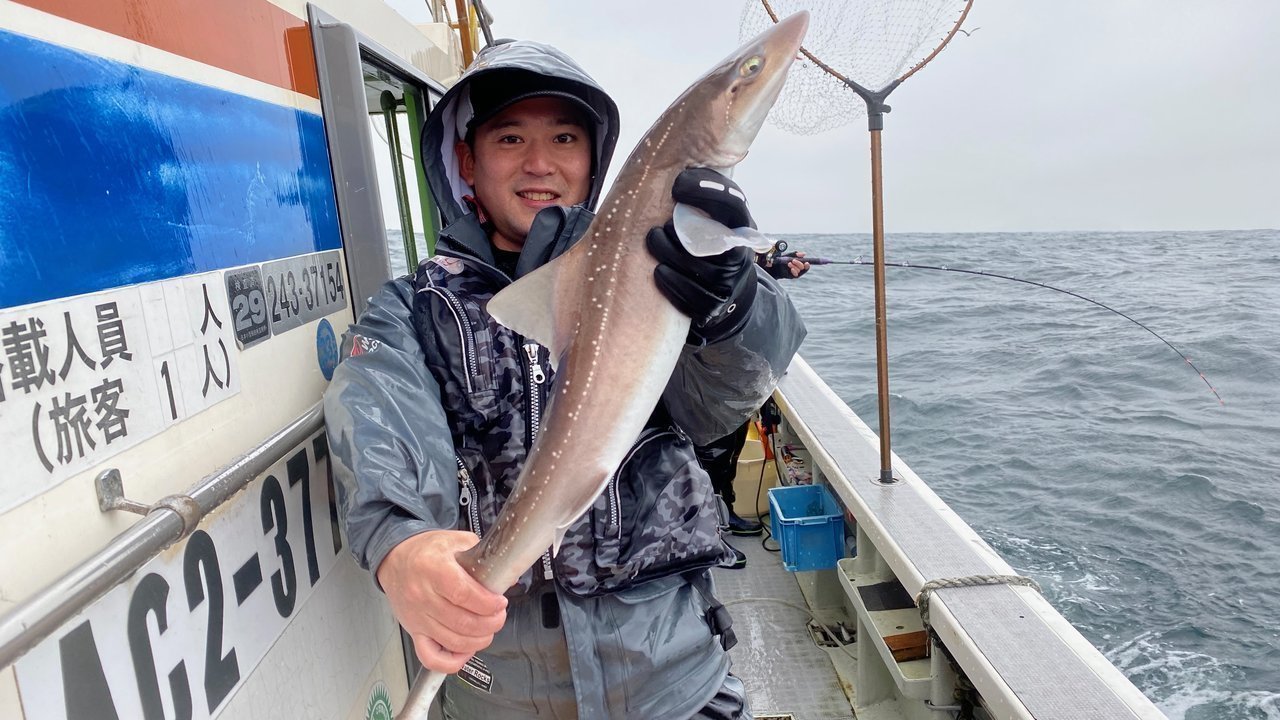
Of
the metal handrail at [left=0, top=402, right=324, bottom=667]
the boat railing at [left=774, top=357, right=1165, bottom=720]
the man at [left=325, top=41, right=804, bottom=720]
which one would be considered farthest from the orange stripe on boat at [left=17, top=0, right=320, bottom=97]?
the boat railing at [left=774, top=357, right=1165, bottom=720]

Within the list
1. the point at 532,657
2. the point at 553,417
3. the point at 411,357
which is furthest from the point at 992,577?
the point at 411,357

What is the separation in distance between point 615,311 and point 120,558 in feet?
3.81

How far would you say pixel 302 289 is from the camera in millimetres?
2391

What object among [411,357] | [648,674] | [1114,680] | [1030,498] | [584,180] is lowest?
[1030,498]

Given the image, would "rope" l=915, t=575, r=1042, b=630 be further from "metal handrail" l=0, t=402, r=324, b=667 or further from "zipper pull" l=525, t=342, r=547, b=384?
"metal handrail" l=0, t=402, r=324, b=667

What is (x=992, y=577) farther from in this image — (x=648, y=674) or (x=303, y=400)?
(x=303, y=400)

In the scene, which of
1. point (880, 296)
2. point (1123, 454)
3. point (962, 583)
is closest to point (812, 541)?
point (962, 583)

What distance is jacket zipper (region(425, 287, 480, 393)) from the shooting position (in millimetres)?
2184

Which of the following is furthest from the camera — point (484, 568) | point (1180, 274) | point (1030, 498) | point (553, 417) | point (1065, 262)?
point (1065, 262)

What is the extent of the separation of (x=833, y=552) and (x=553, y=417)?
3.78 meters

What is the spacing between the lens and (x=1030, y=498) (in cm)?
959

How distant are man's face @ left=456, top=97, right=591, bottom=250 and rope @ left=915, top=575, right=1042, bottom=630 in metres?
2.44

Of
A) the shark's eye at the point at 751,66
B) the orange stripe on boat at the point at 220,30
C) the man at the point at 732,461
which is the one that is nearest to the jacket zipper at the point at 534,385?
the man at the point at 732,461

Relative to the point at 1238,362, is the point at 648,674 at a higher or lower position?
higher
